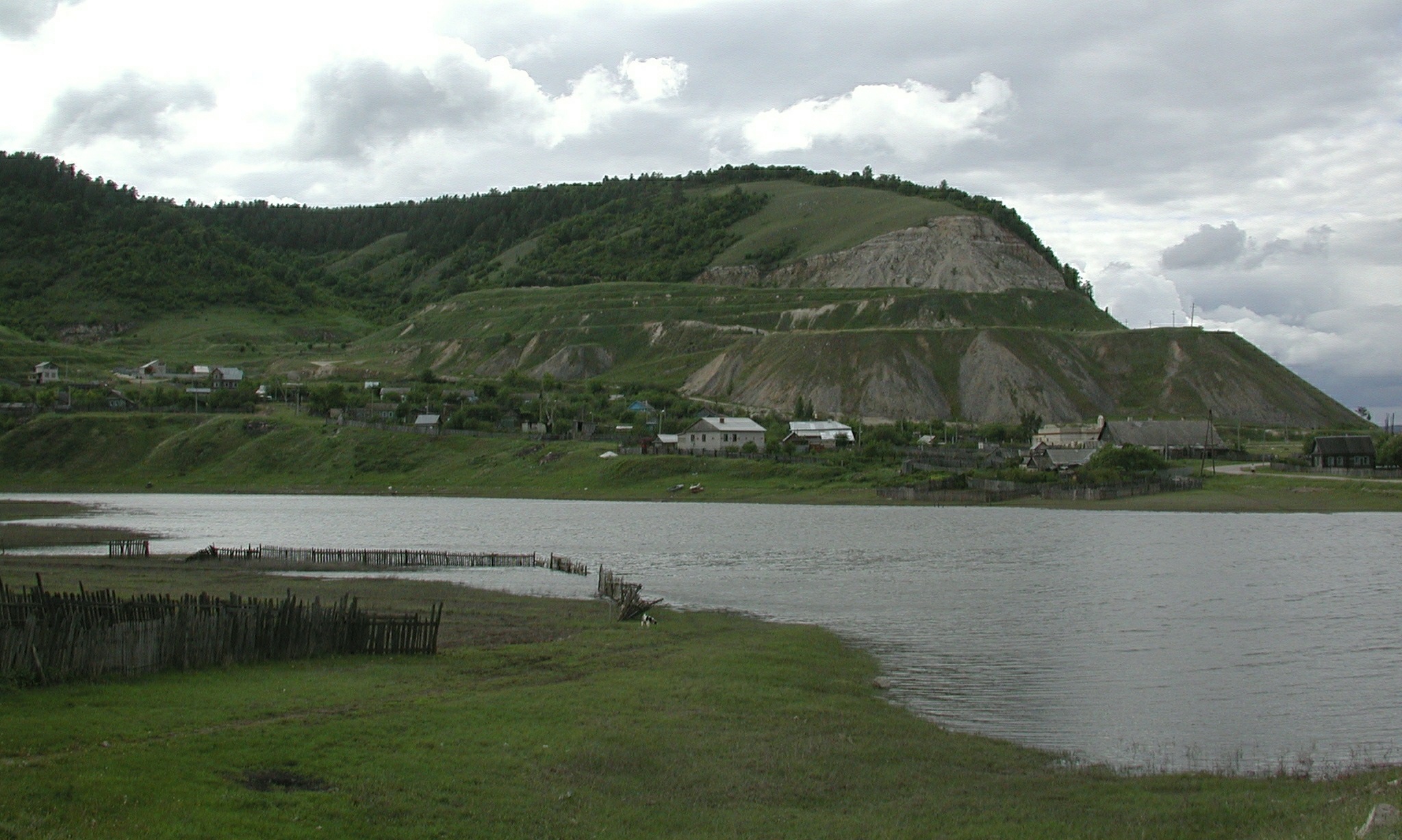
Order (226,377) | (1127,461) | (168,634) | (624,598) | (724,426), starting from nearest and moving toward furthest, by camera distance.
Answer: (168,634), (624,598), (1127,461), (724,426), (226,377)

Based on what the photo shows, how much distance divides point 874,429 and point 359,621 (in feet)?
334

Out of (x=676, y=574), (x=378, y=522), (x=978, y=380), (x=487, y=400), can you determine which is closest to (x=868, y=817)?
(x=676, y=574)

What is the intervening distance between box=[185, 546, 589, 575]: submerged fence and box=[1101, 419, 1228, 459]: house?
8143 centimetres

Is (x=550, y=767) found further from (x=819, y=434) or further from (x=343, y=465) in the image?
(x=819, y=434)

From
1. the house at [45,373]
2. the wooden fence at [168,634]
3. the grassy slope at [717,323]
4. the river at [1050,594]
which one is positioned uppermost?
the grassy slope at [717,323]

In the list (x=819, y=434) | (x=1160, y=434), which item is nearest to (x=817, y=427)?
(x=819, y=434)

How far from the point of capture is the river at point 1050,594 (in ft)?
74.1

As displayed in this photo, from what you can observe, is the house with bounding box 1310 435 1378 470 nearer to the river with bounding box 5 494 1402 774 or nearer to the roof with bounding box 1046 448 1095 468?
the roof with bounding box 1046 448 1095 468

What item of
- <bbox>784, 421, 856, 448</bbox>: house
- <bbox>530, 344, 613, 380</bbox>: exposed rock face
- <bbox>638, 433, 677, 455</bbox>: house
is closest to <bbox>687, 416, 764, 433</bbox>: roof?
<bbox>638, 433, 677, 455</bbox>: house

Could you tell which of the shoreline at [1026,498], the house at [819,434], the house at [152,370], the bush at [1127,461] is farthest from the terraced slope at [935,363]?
the shoreline at [1026,498]

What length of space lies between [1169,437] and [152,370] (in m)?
135

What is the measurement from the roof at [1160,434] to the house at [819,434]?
2694 cm

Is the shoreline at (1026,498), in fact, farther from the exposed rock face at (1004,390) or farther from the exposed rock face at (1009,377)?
the exposed rock face at (1009,377)

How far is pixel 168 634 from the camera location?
21453 mm
